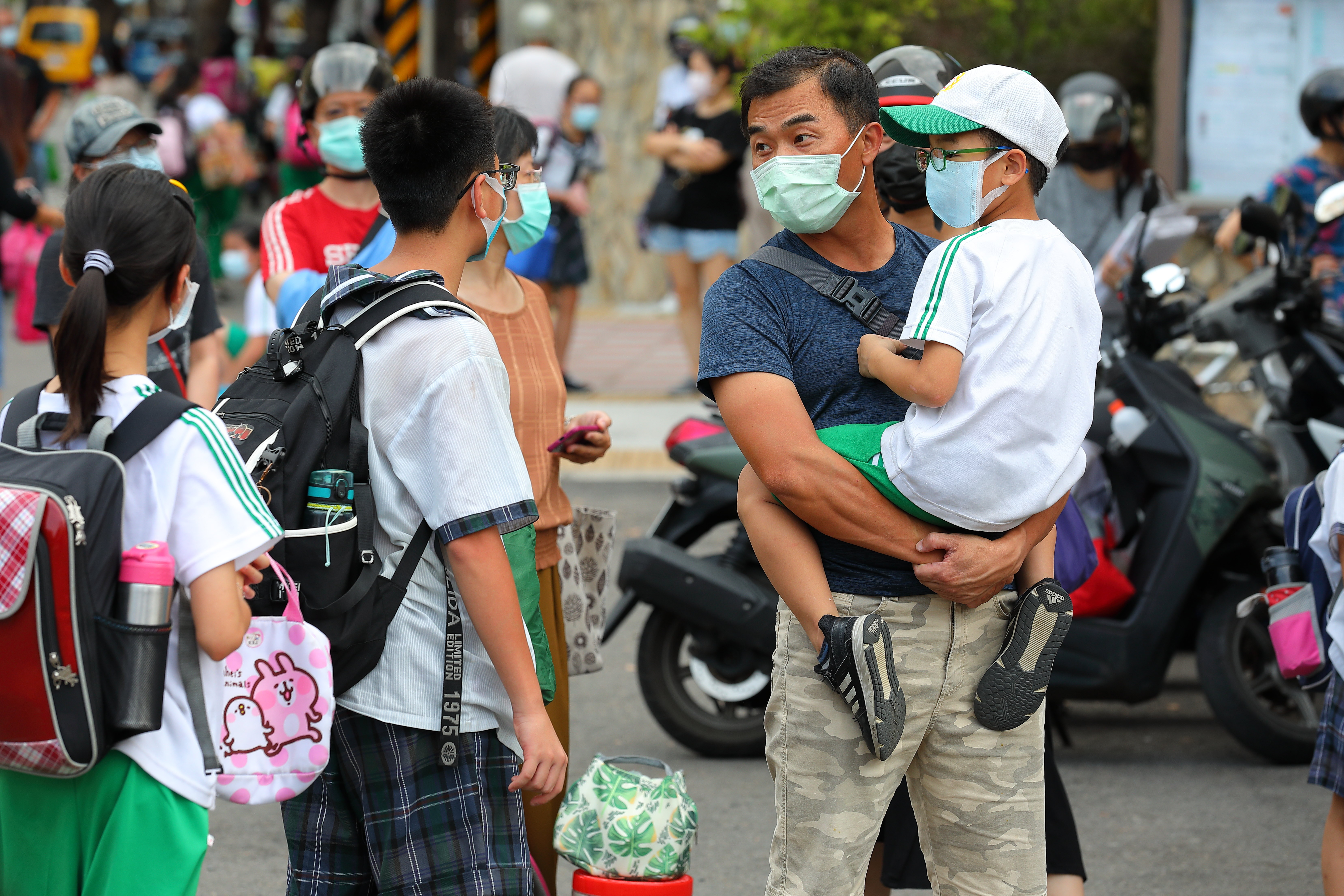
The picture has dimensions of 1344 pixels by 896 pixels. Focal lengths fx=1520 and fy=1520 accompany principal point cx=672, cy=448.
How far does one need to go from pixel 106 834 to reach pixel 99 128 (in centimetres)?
265

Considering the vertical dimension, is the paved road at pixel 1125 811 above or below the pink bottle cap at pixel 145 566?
below

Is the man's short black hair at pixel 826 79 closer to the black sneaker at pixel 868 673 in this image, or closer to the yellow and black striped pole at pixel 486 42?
the black sneaker at pixel 868 673

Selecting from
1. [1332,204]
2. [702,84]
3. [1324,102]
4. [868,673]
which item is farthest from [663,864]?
[702,84]

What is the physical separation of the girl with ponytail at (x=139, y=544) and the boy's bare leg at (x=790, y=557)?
83 cm

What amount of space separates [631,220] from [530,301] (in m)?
10.3

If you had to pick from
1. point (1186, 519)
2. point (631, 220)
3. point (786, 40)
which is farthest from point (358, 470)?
point (631, 220)

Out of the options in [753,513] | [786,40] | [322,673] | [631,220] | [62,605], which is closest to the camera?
[62,605]

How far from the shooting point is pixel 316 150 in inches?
175

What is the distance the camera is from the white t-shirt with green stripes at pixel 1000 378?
2391mm

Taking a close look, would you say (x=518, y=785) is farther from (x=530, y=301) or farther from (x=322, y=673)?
(x=530, y=301)

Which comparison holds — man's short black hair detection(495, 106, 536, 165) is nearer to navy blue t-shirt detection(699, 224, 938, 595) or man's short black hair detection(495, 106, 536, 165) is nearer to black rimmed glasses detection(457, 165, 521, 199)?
black rimmed glasses detection(457, 165, 521, 199)

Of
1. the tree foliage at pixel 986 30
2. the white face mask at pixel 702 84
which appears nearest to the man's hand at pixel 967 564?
the tree foliage at pixel 986 30

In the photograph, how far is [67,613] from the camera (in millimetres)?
2047

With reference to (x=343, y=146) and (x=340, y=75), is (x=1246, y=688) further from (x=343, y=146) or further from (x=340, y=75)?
(x=340, y=75)
